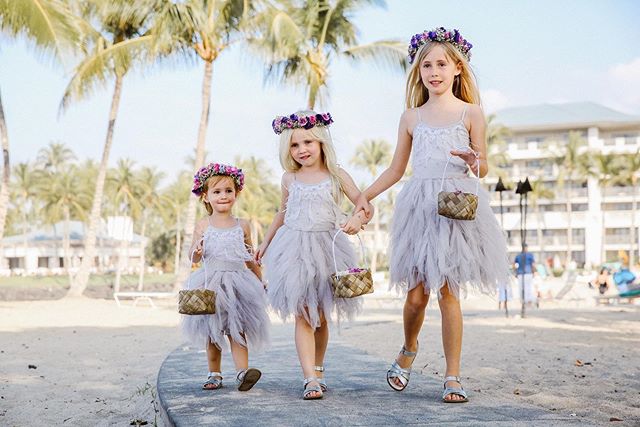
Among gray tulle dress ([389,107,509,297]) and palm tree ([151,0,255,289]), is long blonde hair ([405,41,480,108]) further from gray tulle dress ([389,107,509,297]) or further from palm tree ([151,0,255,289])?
palm tree ([151,0,255,289])

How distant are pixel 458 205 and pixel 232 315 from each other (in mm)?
1739

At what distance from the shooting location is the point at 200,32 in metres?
19.4

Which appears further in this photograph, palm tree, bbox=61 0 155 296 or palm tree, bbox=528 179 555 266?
palm tree, bbox=528 179 555 266

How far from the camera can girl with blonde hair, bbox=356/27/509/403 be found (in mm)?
4086

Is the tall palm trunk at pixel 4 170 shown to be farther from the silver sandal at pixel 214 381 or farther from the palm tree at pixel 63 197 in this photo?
the palm tree at pixel 63 197

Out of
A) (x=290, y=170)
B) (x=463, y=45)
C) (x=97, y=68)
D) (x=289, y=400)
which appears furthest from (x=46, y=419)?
(x=97, y=68)

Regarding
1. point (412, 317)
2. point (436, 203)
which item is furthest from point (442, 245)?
point (412, 317)

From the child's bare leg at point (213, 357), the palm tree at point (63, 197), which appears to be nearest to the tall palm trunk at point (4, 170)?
the child's bare leg at point (213, 357)

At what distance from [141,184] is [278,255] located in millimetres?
58306

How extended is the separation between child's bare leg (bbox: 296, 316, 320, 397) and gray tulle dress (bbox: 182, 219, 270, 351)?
0.63 metres

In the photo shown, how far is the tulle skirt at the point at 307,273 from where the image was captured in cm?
432

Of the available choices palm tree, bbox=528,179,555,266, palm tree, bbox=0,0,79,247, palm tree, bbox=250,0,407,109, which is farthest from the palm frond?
palm tree, bbox=528,179,555,266

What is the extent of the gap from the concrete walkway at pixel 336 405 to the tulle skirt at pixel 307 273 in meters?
0.50

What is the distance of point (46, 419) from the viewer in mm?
5105
